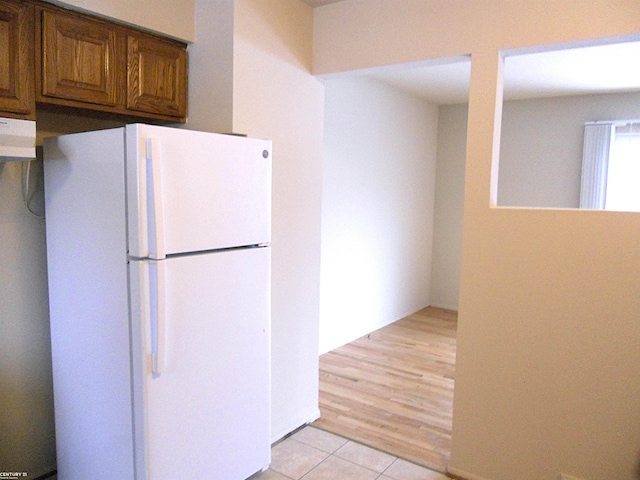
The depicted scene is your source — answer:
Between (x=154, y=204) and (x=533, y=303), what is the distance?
5.72 feet

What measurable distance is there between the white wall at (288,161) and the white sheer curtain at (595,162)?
3.55m

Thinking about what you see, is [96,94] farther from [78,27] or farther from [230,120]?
[230,120]

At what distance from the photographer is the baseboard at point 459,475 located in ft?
7.93

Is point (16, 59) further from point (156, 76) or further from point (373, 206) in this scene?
point (373, 206)

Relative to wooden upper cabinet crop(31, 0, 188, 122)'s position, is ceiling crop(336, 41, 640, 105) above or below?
above

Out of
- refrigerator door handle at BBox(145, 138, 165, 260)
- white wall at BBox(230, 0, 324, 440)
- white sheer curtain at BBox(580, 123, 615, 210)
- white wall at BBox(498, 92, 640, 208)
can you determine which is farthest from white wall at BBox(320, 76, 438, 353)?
refrigerator door handle at BBox(145, 138, 165, 260)

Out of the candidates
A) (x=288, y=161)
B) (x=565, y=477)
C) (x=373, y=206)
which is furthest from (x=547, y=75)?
(x=565, y=477)

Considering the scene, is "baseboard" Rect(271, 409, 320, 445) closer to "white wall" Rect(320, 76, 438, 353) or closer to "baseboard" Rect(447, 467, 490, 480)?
"baseboard" Rect(447, 467, 490, 480)

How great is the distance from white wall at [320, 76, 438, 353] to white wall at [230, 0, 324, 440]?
1.21 m

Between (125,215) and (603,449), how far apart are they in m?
2.28

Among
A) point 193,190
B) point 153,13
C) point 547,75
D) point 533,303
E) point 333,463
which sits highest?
point 547,75

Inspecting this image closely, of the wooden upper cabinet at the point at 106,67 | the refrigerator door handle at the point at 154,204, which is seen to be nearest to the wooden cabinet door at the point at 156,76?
the wooden upper cabinet at the point at 106,67

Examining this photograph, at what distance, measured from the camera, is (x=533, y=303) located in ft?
7.29

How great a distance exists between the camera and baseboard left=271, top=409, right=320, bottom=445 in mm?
2793
